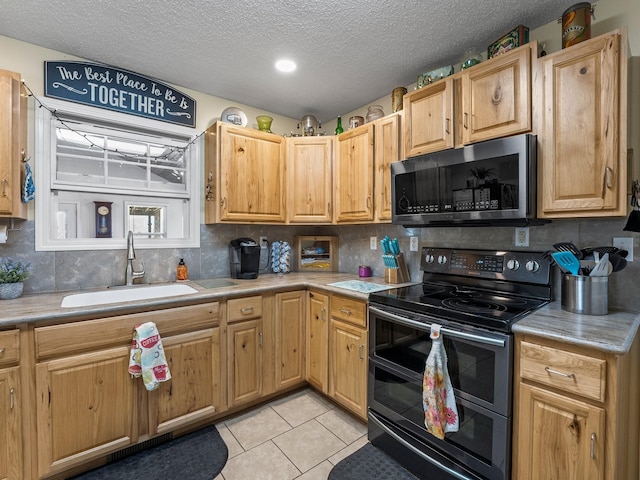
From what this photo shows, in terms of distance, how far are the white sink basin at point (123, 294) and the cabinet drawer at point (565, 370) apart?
6.00 ft

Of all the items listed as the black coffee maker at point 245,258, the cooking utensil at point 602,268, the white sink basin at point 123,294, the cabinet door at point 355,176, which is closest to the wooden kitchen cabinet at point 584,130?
the cooking utensil at point 602,268

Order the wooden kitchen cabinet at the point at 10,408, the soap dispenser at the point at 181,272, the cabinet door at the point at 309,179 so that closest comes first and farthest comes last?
the wooden kitchen cabinet at the point at 10,408
the soap dispenser at the point at 181,272
the cabinet door at the point at 309,179

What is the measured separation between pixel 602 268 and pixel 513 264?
458 millimetres

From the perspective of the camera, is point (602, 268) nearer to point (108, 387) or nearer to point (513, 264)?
point (513, 264)

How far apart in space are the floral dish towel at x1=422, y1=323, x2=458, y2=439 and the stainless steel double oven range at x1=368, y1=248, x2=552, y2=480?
39 mm

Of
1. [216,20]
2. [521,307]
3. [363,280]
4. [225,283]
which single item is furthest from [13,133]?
[521,307]

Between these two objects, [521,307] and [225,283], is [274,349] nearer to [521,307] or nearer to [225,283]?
[225,283]

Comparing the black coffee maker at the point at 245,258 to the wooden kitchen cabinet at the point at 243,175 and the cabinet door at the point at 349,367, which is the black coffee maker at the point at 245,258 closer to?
the wooden kitchen cabinet at the point at 243,175

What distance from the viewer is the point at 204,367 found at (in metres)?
1.97

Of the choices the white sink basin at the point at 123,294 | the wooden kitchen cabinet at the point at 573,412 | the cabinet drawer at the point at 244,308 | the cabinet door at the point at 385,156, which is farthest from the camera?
the cabinet door at the point at 385,156

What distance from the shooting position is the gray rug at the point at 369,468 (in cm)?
162

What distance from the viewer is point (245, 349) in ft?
7.07

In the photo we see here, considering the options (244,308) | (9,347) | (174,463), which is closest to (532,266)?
(244,308)

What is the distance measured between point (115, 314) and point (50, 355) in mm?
309
